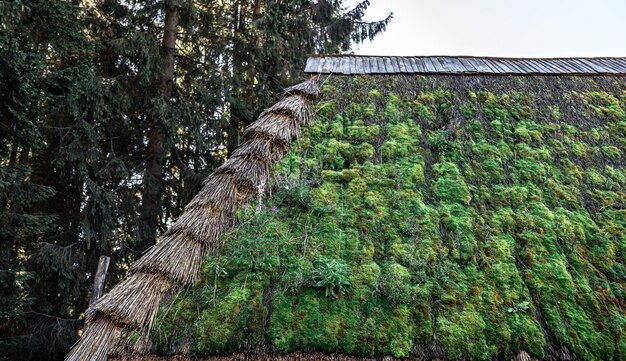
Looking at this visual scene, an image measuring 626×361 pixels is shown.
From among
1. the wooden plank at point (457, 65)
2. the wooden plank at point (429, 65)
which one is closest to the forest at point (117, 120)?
the wooden plank at point (429, 65)

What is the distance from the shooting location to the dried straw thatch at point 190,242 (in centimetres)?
269

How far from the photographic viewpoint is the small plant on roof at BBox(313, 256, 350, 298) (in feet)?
9.56

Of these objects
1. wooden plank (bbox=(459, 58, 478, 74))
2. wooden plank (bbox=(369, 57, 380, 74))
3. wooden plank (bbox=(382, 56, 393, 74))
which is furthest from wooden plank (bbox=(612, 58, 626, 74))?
wooden plank (bbox=(369, 57, 380, 74))

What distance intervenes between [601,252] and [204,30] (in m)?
9.36

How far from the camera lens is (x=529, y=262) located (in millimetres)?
3197

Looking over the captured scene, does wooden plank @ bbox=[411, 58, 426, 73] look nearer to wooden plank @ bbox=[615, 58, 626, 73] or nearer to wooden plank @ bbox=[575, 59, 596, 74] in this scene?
wooden plank @ bbox=[575, 59, 596, 74]

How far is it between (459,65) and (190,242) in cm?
554

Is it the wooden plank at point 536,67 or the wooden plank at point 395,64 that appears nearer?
the wooden plank at point 536,67

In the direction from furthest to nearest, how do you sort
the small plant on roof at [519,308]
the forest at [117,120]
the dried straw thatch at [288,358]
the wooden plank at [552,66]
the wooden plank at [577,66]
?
1. the wooden plank at [577,66]
2. the wooden plank at [552,66]
3. the forest at [117,120]
4. the small plant on roof at [519,308]
5. the dried straw thatch at [288,358]

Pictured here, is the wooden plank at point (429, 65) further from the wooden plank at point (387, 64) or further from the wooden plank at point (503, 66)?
the wooden plank at point (503, 66)

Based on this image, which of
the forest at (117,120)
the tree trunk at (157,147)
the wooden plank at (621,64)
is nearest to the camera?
the forest at (117,120)

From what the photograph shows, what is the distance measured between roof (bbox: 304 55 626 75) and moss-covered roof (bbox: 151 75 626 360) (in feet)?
3.44

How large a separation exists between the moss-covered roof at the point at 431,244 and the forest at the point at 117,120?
4.26 meters

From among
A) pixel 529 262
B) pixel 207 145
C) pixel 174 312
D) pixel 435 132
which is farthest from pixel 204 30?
pixel 529 262
